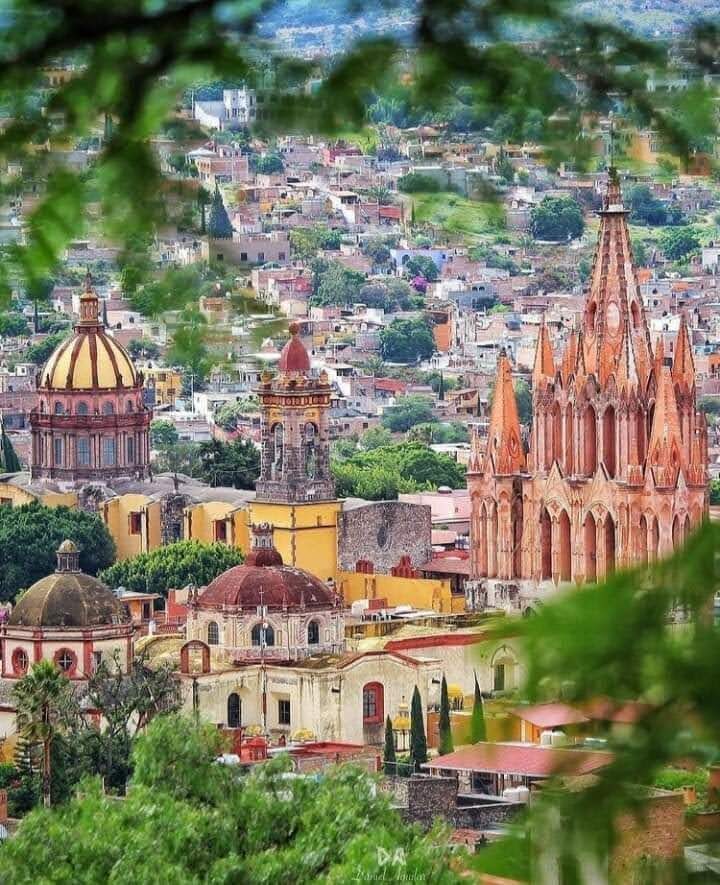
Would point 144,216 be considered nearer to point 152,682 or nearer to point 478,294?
point 152,682

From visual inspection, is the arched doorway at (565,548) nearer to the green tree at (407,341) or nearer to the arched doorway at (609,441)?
the arched doorway at (609,441)

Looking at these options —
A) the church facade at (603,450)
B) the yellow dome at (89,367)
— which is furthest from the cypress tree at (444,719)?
the yellow dome at (89,367)

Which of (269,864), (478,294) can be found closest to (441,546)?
(269,864)

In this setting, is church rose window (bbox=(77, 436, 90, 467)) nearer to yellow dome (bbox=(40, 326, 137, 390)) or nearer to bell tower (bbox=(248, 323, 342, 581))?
yellow dome (bbox=(40, 326, 137, 390))

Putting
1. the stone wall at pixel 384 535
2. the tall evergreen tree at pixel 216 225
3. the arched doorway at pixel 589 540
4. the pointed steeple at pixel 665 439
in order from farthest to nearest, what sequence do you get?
the stone wall at pixel 384 535 < the arched doorway at pixel 589 540 < the pointed steeple at pixel 665 439 < the tall evergreen tree at pixel 216 225

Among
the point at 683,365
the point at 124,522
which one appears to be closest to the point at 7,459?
the point at 124,522
